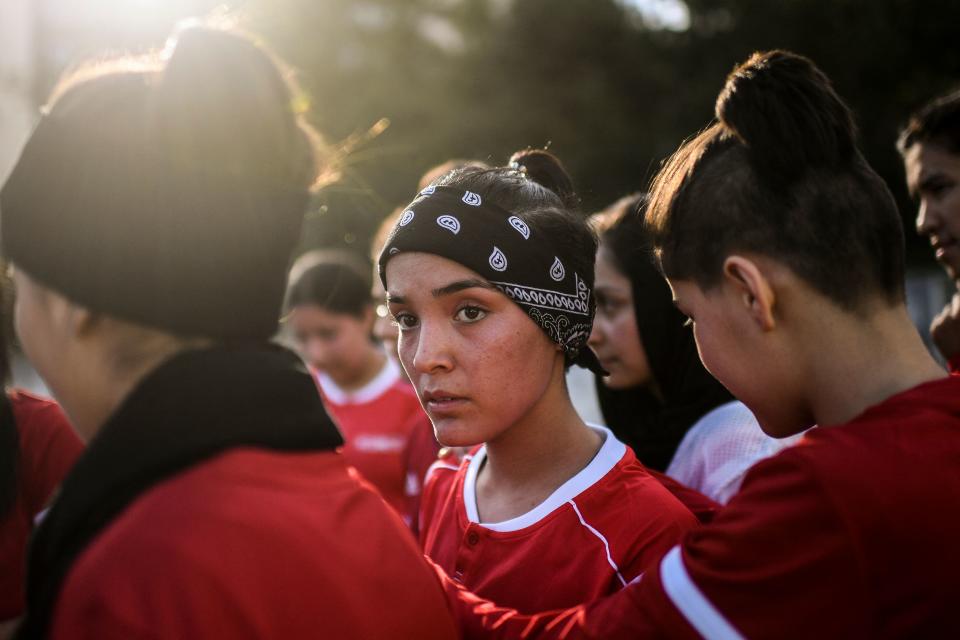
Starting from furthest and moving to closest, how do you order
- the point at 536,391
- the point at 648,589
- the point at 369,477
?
the point at 369,477 → the point at 536,391 → the point at 648,589

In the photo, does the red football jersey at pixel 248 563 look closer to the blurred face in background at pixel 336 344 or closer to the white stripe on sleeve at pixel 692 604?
the white stripe on sleeve at pixel 692 604

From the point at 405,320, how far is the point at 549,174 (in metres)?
0.72

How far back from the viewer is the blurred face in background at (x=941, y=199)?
3.82 meters

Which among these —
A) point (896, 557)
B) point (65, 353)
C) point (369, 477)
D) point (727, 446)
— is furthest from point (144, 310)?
point (369, 477)

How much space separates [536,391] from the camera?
8.23 ft

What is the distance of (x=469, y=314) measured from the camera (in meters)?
2.46

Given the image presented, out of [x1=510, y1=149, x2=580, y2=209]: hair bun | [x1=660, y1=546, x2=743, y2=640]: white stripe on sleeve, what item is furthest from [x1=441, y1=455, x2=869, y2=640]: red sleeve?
[x1=510, y1=149, x2=580, y2=209]: hair bun

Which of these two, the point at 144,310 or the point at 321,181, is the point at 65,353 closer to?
the point at 144,310

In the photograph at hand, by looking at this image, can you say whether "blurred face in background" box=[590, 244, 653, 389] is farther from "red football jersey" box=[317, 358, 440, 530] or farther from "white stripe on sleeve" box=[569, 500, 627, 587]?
"white stripe on sleeve" box=[569, 500, 627, 587]

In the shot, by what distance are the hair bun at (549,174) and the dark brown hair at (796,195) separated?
96cm

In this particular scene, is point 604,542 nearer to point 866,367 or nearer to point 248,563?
point 866,367

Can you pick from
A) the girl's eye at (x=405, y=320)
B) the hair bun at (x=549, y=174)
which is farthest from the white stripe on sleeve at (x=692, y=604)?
the hair bun at (x=549, y=174)

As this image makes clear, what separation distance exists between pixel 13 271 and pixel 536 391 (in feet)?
4.72

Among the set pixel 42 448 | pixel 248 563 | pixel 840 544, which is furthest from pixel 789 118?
pixel 42 448
